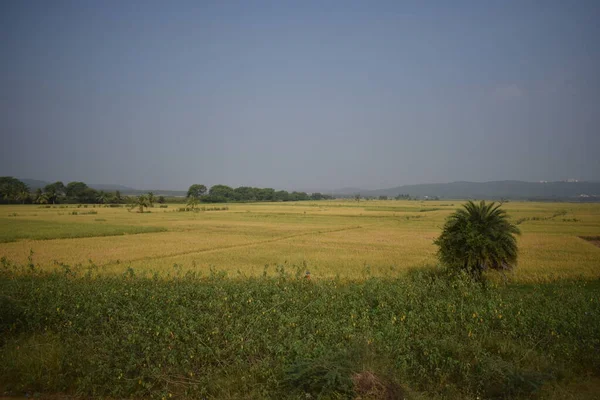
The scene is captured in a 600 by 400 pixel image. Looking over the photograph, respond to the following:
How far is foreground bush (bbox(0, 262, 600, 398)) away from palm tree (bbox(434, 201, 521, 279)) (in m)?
3.84

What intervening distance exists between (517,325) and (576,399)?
2.55 metres

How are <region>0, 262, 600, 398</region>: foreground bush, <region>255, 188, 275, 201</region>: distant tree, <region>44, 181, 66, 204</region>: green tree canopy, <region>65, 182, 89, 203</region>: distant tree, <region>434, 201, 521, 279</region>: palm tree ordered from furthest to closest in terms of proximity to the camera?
1. <region>255, 188, 275, 201</region>: distant tree
2. <region>65, 182, 89, 203</region>: distant tree
3. <region>44, 181, 66, 204</region>: green tree canopy
4. <region>434, 201, 521, 279</region>: palm tree
5. <region>0, 262, 600, 398</region>: foreground bush

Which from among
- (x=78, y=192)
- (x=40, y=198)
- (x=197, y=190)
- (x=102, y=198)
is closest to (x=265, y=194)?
(x=197, y=190)

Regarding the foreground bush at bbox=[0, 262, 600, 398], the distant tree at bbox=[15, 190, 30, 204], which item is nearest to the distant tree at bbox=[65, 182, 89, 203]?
the distant tree at bbox=[15, 190, 30, 204]

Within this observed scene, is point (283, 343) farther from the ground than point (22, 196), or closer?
closer

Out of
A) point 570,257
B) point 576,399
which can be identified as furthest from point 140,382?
point 570,257

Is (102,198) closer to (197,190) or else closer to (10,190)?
(10,190)

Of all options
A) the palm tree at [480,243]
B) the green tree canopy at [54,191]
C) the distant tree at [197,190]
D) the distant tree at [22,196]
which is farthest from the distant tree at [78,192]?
the palm tree at [480,243]

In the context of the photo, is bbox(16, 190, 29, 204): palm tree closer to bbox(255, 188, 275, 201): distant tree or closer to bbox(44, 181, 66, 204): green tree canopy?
bbox(44, 181, 66, 204): green tree canopy

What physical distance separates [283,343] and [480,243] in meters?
9.93

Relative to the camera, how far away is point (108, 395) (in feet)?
20.6

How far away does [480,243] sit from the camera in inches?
541

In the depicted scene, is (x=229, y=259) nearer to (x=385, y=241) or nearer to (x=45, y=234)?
(x=385, y=241)

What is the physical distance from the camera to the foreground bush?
19.9 ft
